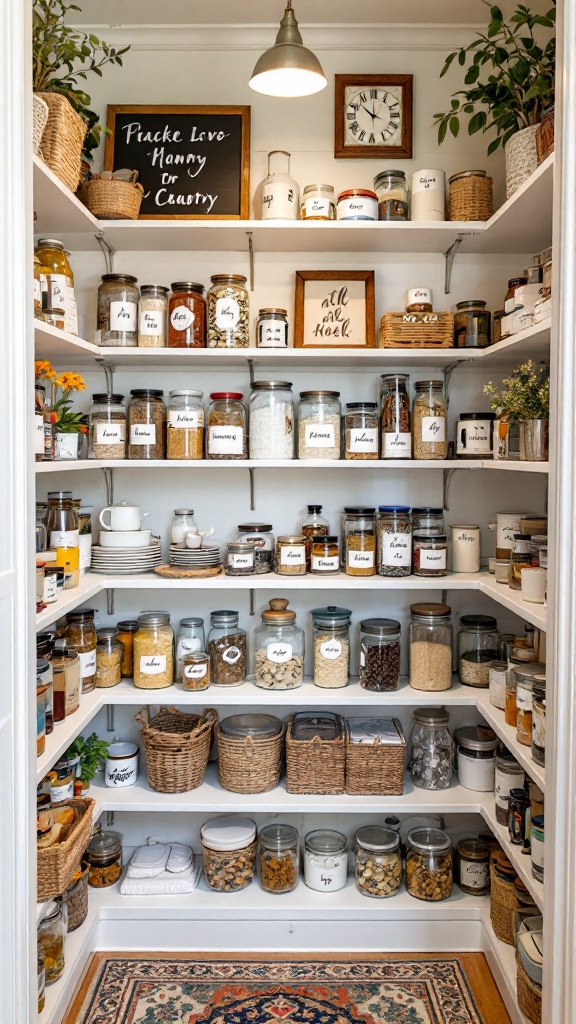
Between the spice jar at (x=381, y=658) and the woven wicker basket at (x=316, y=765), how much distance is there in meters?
0.20

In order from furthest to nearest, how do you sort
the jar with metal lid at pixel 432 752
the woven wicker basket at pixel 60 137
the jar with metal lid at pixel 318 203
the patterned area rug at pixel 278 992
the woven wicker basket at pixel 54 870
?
the jar with metal lid at pixel 432 752, the jar with metal lid at pixel 318 203, the patterned area rug at pixel 278 992, the woven wicker basket at pixel 60 137, the woven wicker basket at pixel 54 870

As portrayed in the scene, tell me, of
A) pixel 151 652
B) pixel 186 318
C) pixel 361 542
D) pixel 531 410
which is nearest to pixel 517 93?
pixel 531 410

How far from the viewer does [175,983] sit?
2346 millimetres

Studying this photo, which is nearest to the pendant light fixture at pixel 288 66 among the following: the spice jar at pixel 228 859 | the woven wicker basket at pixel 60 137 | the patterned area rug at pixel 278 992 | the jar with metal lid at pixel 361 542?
the woven wicker basket at pixel 60 137

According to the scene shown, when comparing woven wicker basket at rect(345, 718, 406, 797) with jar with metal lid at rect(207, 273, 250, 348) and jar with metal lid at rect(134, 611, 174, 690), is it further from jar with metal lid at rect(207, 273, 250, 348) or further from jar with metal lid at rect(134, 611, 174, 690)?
jar with metal lid at rect(207, 273, 250, 348)

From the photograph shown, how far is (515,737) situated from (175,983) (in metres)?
1.19

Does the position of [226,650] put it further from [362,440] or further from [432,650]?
[362,440]

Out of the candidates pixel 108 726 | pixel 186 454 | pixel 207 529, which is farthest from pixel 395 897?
pixel 186 454

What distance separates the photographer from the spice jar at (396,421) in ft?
8.40

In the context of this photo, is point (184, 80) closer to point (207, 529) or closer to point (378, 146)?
point (378, 146)

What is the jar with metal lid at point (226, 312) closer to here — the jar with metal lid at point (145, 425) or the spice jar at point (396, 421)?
the jar with metal lid at point (145, 425)

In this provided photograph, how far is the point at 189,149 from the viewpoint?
2.70 metres

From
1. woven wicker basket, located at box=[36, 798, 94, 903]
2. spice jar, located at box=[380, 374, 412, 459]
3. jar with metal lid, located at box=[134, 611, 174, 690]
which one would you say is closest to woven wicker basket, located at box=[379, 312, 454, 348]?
spice jar, located at box=[380, 374, 412, 459]

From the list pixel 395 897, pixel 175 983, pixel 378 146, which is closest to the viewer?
pixel 175 983
